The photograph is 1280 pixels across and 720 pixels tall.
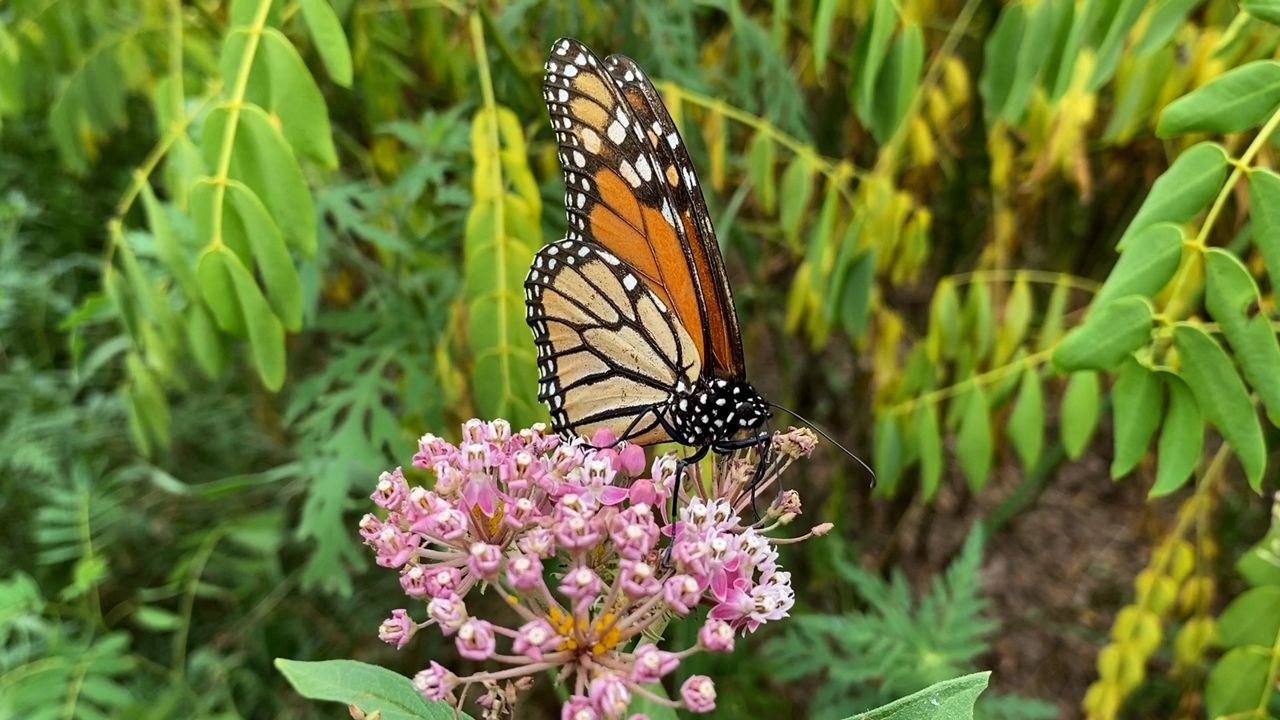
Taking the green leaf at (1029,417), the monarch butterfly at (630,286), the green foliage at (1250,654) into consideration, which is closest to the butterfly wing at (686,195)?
the monarch butterfly at (630,286)

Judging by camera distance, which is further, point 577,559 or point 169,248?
point 169,248

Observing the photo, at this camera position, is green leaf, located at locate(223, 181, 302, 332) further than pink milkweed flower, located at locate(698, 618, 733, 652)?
Yes

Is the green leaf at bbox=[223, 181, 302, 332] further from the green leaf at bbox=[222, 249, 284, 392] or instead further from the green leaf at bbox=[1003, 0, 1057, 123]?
the green leaf at bbox=[1003, 0, 1057, 123]

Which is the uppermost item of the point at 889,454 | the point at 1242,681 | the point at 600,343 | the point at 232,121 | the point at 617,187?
the point at 232,121

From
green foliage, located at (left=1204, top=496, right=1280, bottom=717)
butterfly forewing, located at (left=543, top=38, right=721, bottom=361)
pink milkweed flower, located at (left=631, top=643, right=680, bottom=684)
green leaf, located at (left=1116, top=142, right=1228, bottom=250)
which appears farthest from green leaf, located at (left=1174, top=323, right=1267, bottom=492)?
pink milkweed flower, located at (left=631, top=643, right=680, bottom=684)

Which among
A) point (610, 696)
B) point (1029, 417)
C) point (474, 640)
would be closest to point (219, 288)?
point (474, 640)

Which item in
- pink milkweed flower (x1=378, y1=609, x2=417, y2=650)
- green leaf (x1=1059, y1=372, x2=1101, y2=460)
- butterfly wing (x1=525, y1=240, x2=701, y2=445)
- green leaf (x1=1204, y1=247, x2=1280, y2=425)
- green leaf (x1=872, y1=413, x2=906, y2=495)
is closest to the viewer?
pink milkweed flower (x1=378, y1=609, x2=417, y2=650)

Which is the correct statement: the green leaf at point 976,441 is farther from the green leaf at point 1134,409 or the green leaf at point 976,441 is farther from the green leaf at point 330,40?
the green leaf at point 330,40

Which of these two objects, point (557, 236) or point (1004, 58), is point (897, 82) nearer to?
point (1004, 58)

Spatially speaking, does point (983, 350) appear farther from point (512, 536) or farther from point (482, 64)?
point (512, 536)
